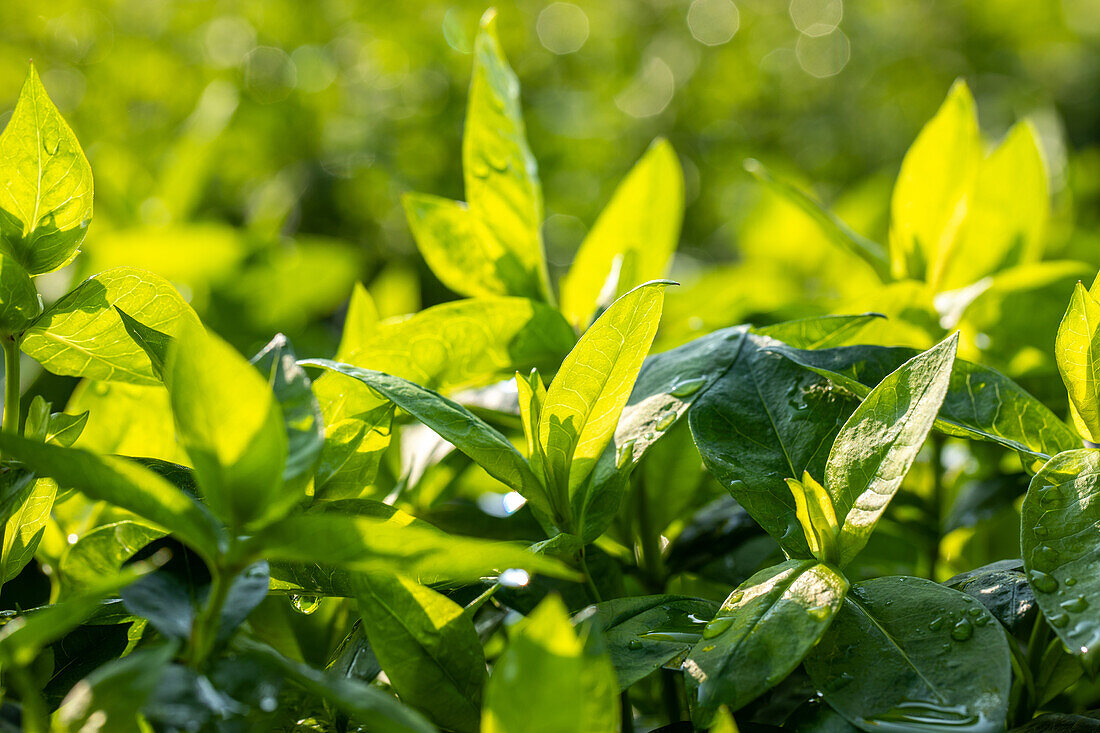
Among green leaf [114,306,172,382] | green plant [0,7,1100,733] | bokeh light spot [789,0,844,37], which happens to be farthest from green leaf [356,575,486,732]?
bokeh light spot [789,0,844,37]

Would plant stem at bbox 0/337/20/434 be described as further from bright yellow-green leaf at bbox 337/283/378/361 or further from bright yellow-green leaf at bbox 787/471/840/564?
bright yellow-green leaf at bbox 787/471/840/564

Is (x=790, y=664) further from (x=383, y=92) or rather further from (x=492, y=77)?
(x=383, y=92)

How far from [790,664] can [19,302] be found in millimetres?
557

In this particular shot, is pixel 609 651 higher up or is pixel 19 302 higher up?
pixel 19 302

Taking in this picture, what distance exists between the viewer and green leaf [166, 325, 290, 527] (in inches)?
17.8

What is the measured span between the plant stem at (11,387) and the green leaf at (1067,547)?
662mm

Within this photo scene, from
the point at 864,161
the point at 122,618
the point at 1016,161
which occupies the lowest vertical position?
the point at 864,161

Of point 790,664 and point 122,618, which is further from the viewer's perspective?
point 122,618

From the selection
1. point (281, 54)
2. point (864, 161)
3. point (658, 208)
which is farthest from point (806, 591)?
point (864, 161)

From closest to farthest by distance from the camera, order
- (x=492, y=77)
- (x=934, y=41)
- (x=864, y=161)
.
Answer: (x=492, y=77)
(x=864, y=161)
(x=934, y=41)

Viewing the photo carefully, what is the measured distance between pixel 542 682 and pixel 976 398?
1.45ft

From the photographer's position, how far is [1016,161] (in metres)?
1.04

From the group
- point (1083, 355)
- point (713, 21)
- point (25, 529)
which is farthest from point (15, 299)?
point (713, 21)

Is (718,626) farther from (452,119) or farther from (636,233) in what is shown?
(452,119)
